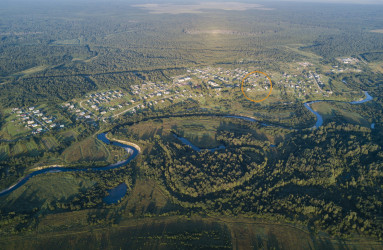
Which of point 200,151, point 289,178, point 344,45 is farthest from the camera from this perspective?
point 344,45

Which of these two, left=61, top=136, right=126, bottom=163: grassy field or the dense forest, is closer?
the dense forest

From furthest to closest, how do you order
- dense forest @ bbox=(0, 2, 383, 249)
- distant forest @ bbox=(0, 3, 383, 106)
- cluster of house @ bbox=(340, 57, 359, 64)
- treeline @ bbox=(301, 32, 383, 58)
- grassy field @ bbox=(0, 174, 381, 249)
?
1. treeline @ bbox=(301, 32, 383, 58)
2. cluster of house @ bbox=(340, 57, 359, 64)
3. distant forest @ bbox=(0, 3, 383, 106)
4. dense forest @ bbox=(0, 2, 383, 249)
5. grassy field @ bbox=(0, 174, 381, 249)

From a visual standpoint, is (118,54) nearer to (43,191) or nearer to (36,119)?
(36,119)

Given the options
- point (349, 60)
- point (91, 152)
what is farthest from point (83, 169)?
point (349, 60)

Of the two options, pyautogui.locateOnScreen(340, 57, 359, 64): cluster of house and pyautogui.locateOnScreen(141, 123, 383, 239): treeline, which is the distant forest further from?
pyautogui.locateOnScreen(141, 123, 383, 239): treeline

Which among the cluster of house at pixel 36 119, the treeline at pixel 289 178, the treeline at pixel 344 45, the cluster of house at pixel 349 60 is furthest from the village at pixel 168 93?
the treeline at pixel 344 45

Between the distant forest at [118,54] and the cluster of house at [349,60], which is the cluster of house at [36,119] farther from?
the cluster of house at [349,60]

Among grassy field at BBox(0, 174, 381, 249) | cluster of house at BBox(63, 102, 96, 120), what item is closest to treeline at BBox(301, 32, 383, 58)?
grassy field at BBox(0, 174, 381, 249)

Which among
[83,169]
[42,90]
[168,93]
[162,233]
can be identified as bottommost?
[162,233]
